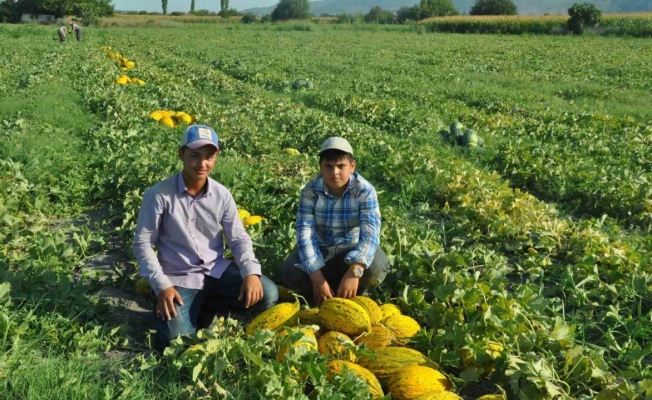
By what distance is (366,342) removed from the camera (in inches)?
124

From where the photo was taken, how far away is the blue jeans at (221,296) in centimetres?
360

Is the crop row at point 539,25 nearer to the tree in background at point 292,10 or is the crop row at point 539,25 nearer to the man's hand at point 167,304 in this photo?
the man's hand at point 167,304

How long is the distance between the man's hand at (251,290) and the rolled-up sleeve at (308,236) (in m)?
0.39

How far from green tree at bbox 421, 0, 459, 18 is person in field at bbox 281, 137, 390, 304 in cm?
8911

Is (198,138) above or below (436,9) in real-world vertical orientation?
below

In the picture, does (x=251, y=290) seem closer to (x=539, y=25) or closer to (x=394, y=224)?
(x=394, y=224)

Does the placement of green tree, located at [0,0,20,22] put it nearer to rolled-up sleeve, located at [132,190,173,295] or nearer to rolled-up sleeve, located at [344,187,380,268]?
→ rolled-up sleeve, located at [132,190,173,295]

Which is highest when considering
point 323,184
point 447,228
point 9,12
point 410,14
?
point 410,14

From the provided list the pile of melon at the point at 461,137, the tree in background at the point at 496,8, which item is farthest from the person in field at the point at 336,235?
the tree in background at the point at 496,8

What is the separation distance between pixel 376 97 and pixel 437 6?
8548 cm

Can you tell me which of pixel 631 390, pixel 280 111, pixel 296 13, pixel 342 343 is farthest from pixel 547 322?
pixel 296 13

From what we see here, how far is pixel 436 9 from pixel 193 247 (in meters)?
93.7

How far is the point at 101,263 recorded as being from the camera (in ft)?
15.5

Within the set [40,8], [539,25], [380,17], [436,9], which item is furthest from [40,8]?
[539,25]
